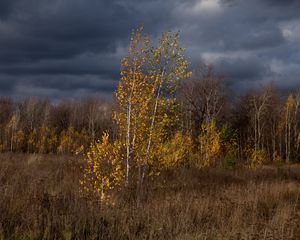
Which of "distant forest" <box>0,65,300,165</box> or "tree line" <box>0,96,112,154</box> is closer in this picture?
"distant forest" <box>0,65,300,165</box>

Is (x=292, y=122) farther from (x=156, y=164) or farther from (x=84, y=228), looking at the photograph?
(x=84, y=228)

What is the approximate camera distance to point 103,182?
32.7 ft

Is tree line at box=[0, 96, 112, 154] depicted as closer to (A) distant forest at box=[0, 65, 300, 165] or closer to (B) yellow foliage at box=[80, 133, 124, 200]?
(A) distant forest at box=[0, 65, 300, 165]

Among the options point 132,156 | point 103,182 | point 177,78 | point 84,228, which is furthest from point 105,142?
point 84,228

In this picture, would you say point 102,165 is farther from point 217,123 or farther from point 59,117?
point 59,117

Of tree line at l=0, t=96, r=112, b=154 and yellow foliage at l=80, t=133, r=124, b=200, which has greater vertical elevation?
tree line at l=0, t=96, r=112, b=154

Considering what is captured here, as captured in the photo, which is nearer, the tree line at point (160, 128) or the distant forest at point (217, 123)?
the tree line at point (160, 128)

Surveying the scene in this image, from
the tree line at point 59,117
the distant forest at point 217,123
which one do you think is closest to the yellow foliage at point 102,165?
the distant forest at point 217,123

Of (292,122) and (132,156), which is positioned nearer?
(132,156)

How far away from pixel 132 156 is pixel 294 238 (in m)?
6.71

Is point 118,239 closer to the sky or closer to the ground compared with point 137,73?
closer to the ground

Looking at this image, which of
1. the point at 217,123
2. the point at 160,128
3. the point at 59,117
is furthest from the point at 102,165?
the point at 59,117

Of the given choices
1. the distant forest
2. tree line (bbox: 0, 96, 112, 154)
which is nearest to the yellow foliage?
the distant forest

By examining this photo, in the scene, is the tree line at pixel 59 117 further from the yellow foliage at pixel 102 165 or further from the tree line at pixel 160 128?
the yellow foliage at pixel 102 165
